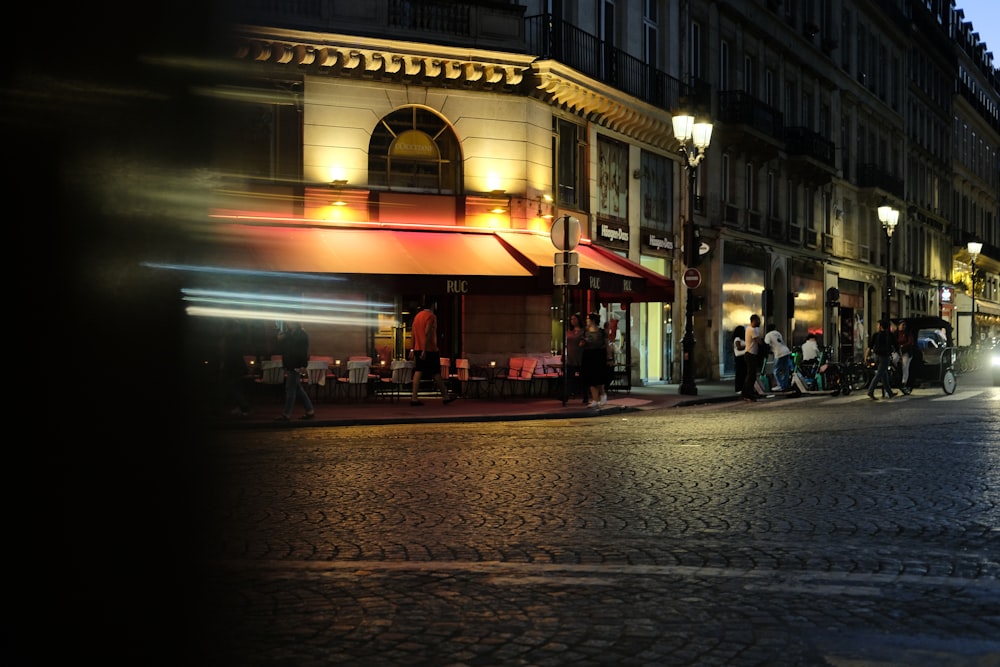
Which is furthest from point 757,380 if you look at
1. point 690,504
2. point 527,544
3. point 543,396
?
point 527,544

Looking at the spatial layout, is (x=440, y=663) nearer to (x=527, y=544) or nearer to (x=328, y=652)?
(x=328, y=652)

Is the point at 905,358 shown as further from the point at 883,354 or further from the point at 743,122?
the point at 743,122

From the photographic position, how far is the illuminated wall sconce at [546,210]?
24875 millimetres

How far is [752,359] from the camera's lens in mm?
24344

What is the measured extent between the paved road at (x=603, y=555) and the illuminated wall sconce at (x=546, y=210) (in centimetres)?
1258

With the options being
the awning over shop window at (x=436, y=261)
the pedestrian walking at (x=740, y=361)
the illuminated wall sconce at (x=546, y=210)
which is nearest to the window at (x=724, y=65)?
the pedestrian walking at (x=740, y=361)

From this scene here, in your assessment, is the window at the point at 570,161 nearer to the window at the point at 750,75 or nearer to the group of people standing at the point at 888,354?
the group of people standing at the point at 888,354

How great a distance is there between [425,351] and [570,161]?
797 centimetres

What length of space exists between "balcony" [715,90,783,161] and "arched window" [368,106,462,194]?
40.7 ft

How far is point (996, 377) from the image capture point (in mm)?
32188

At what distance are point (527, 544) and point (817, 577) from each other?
1757 mm

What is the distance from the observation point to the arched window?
23297 mm

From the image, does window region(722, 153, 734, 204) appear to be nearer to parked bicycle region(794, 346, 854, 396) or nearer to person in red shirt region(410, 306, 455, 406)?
parked bicycle region(794, 346, 854, 396)

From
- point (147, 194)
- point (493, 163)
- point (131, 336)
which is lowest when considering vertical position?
point (131, 336)
